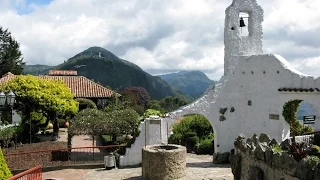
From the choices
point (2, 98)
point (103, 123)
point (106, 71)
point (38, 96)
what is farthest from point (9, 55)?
point (106, 71)

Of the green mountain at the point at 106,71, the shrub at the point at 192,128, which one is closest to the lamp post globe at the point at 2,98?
the shrub at the point at 192,128

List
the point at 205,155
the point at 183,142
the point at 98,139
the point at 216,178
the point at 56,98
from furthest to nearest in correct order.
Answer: the point at 98,139
the point at 56,98
the point at 183,142
the point at 205,155
the point at 216,178

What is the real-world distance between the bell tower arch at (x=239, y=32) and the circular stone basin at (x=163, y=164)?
497cm

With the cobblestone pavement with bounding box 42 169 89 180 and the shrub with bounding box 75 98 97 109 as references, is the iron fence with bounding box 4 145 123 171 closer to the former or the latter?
the cobblestone pavement with bounding box 42 169 89 180

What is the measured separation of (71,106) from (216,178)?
44.5 feet

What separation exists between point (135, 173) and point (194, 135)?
18.3 ft

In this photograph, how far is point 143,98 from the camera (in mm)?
50719

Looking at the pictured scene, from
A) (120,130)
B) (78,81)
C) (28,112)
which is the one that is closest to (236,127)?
(120,130)

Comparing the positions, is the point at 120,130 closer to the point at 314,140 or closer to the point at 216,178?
the point at 216,178

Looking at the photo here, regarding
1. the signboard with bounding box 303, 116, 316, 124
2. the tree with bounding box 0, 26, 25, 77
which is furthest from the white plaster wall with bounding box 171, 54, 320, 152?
the tree with bounding box 0, 26, 25, 77

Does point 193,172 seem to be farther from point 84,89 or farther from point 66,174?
point 84,89

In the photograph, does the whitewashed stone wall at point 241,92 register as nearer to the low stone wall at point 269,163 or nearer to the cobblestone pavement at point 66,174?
the cobblestone pavement at point 66,174

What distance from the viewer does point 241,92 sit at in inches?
650

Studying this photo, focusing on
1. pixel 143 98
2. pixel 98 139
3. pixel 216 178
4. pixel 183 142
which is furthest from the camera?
pixel 143 98
